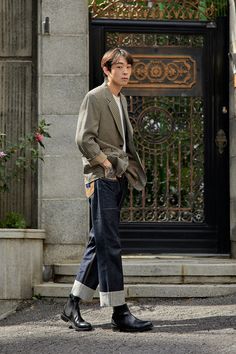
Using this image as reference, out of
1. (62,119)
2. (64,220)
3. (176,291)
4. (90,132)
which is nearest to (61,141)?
(62,119)

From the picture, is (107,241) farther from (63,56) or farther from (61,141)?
(63,56)

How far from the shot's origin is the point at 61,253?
26.9 ft

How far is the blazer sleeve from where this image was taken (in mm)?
5914

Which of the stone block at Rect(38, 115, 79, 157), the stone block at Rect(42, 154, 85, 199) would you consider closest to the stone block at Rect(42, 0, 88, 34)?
the stone block at Rect(38, 115, 79, 157)

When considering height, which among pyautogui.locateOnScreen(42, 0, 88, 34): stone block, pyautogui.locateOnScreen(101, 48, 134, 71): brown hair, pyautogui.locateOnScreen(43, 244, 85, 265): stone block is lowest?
pyautogui.locateOnScreen(43, 244, 85, 265): stone block

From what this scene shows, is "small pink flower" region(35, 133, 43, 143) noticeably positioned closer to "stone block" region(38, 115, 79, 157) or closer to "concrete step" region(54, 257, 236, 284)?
"stone block" region(38, 115, 79, 157)

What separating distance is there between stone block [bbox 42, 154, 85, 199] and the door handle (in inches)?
60.7

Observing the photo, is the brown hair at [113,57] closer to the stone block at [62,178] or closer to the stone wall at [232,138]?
the stone block at [62,178]

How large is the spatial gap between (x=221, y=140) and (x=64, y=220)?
75.2 inches

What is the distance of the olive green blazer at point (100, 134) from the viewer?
5938 mm

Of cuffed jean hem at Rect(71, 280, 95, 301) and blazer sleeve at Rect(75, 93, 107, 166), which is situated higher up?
blazer sleeve at Rect(75, 93, 107, 166)

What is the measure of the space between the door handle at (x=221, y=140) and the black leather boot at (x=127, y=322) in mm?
3171

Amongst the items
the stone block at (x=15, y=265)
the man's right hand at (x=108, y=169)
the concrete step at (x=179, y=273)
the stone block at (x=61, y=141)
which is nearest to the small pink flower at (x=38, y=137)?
the stone block at (x=61, y=141)

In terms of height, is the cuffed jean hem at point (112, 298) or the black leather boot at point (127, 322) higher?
the cuffed jean hem at point (112, 298)
